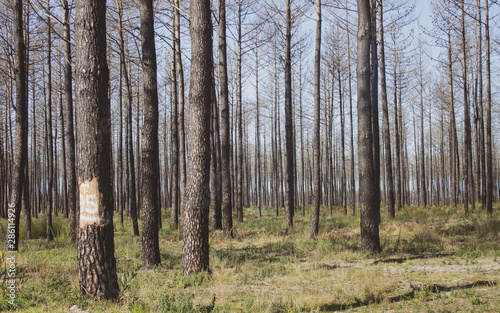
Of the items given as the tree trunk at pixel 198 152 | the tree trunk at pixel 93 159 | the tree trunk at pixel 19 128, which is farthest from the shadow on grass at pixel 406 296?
the tree trunk at pixel 19 128

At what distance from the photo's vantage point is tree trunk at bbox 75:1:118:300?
4066 mm

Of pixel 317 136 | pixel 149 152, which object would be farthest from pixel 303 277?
pixel 317 136

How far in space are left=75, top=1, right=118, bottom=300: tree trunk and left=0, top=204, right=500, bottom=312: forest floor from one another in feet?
0.99

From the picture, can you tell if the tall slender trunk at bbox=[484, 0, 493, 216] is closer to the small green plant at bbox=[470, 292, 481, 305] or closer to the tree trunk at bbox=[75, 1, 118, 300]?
the small green plant at bbox=[470, 292, 481, 305]

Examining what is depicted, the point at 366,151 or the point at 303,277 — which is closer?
the point at 303,277

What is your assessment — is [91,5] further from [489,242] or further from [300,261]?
[489,242]

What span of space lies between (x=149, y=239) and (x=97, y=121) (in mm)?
3529

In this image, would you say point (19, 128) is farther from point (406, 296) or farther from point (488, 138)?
point (488, 138)

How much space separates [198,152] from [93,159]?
6.65 feet

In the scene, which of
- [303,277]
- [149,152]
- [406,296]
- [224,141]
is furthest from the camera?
[224,141]

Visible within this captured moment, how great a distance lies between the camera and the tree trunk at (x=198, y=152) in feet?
19.1

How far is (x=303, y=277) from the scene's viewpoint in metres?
5.86

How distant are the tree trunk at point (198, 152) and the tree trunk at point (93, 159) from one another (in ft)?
5.77

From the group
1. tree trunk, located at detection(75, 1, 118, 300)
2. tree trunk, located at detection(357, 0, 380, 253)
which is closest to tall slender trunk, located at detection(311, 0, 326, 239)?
tree trunk, located at detection(357, 0, 380, 253)
